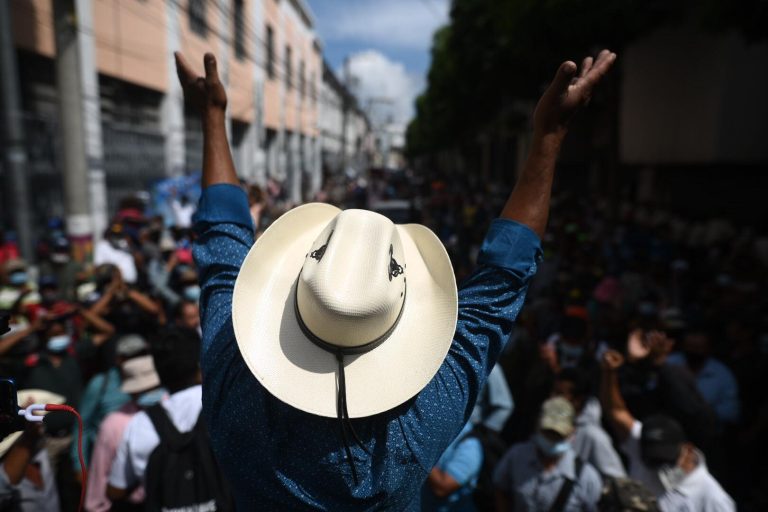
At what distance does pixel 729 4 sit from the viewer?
18.2ft

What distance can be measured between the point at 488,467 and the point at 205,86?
2.54m

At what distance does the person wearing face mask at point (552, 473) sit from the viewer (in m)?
2.67

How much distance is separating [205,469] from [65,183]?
6.29m

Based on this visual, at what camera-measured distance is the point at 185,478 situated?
79.2 inches

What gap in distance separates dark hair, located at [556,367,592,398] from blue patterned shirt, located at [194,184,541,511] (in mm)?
2285

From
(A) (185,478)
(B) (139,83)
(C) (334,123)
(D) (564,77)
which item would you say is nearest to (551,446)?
(A) (185,478)

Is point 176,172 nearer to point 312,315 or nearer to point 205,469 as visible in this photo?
point 205,469

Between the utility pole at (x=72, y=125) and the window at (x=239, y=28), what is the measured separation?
37.6ft

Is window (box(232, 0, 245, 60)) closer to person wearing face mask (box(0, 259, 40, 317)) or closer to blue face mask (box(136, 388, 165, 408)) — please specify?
person wearing face mask (box(0, 259, 40, 317))

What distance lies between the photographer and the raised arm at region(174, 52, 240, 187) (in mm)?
1402

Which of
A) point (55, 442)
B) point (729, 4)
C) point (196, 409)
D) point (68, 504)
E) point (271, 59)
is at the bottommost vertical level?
point (68, 504)

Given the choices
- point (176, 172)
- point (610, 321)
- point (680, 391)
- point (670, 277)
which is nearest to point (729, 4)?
point (670, 277)

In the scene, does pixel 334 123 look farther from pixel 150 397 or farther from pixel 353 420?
pixel 353 420

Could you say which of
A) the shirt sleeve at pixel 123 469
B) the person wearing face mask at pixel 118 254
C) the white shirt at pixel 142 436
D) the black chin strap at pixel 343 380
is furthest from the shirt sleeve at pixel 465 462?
the person wearing face mask at pixel 118 254
